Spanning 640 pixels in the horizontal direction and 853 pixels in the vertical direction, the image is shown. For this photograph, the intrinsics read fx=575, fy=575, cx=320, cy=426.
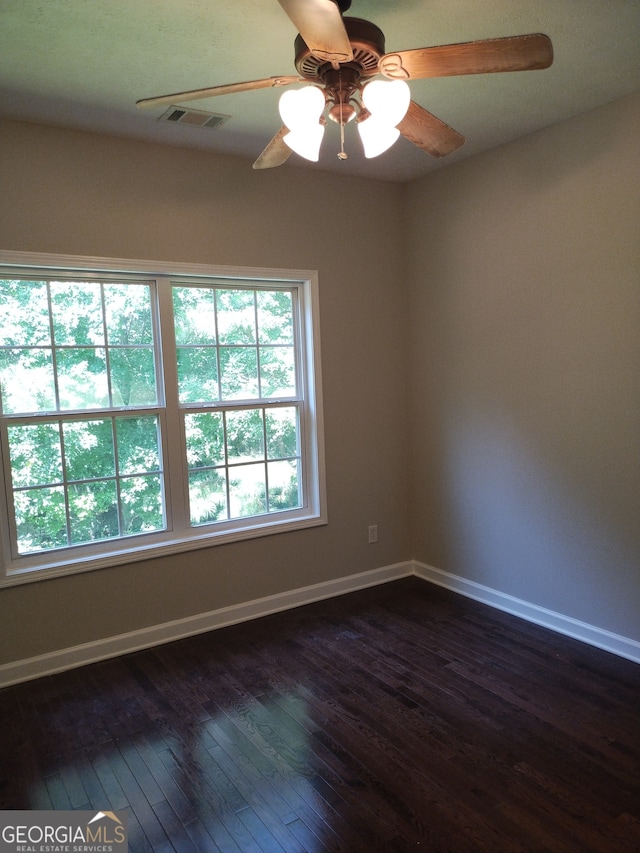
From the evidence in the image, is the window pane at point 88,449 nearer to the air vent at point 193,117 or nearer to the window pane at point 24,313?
the window pane at point 24,313

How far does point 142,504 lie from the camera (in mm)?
3297

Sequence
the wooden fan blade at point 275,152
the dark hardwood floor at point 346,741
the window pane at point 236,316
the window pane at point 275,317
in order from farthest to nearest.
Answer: the window pane at point 275,317
the window pane at point 236,316
the wooden fan blade at point 275,152
the dark hardwood floor at point 346,741

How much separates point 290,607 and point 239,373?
1.53 m

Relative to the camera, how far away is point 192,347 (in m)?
3.40

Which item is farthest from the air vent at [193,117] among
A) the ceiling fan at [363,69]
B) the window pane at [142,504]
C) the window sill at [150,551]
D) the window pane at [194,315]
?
the window sill at [150,551]

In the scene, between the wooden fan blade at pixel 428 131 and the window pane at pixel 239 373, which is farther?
the window pane at pixel 239 373

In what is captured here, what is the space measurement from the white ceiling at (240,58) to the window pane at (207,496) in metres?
1.89

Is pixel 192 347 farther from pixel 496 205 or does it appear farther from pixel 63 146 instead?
pixel 496 205

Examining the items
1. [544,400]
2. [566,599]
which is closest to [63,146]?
[544,400]

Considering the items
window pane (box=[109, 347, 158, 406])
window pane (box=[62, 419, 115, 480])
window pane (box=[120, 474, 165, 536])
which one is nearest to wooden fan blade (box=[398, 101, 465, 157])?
window pane (box=[109, 347, 158, 406])

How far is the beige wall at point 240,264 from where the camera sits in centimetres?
290

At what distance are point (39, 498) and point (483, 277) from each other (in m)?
2.83

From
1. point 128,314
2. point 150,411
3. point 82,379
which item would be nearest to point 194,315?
point 128,314

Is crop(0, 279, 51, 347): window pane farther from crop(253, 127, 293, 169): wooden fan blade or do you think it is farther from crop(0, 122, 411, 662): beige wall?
crop(253, 127, 293, 169): wooden fan blade
